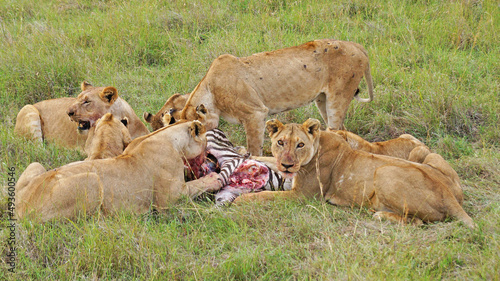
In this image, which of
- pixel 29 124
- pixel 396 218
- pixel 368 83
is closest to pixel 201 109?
pixel 368 83

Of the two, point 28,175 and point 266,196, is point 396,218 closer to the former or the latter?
point 266,196

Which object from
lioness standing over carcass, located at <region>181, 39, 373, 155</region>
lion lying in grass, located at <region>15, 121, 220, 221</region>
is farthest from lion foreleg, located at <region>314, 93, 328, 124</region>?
lion lying in grass, located at <region>15, 121, 220, 221</region>

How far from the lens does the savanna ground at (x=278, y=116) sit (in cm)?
357

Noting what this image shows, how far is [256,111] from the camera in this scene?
5977mm

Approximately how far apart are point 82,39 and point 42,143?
293cm

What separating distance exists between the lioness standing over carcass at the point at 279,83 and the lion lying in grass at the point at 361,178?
109 centimetres

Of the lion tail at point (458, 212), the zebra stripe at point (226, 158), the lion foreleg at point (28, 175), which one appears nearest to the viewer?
the lion tail at point (458, 212)

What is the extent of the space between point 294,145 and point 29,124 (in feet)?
11.6

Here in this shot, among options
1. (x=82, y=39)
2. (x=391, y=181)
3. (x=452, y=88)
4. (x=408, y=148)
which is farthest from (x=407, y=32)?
(x=82, y=39)

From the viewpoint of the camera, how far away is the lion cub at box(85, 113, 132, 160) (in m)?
5.00

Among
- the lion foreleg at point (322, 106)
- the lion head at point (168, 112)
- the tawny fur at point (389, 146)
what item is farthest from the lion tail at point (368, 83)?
the lion head at point (168, 112)

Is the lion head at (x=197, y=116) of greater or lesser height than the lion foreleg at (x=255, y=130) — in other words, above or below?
above

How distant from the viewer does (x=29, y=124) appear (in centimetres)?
642

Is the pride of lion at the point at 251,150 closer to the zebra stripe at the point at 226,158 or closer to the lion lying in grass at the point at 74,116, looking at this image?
the lion lying in grass at the point at 74,116
